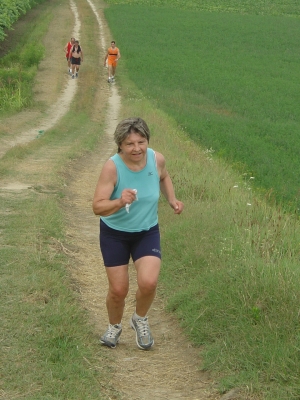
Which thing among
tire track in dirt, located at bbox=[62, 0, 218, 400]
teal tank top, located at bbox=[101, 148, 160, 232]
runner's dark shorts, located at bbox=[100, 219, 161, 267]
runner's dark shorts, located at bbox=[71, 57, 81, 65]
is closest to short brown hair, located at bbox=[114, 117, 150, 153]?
teal tank top, located at bbox=[101, 148, 160, 232]

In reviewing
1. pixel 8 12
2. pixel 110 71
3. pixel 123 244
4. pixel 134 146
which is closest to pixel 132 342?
pixel 123 244

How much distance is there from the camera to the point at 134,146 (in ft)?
17.1

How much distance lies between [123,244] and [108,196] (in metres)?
0.46

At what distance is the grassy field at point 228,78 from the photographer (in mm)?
16902

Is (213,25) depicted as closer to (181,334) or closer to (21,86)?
(21,86)

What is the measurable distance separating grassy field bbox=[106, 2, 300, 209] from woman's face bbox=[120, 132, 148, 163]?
5.22 meters

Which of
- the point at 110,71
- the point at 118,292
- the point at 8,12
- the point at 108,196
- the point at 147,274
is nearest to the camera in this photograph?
the point at 108,196

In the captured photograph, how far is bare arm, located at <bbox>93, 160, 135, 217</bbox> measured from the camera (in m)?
4.97

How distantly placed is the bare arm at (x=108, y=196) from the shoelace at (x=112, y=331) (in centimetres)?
101

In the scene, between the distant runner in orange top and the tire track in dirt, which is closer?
the tire track in dirt

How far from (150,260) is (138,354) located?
0.80 meters

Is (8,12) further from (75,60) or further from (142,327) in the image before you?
(142,327)

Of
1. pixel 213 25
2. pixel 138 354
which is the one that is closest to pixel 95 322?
pixel 138 354

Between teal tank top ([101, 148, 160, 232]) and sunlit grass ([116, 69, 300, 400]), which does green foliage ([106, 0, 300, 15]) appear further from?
teal tank top ([101, 148, 160, 232])
